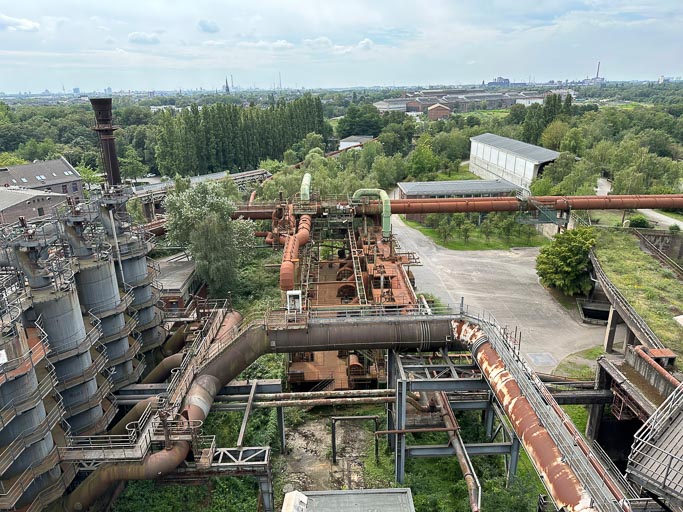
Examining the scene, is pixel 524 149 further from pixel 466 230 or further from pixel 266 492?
pixel 266 492

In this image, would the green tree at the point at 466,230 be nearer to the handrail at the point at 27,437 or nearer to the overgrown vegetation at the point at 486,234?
the overgrown vegetation at the point at 486,234

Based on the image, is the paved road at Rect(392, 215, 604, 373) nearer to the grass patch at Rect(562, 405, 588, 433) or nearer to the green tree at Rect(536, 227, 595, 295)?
the green tree at Rect(536, 227, 595, 295)

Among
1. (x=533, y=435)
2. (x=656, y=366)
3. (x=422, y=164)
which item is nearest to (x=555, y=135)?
(x=422, y=164)

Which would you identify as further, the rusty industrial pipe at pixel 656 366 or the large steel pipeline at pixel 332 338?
the large steel pipeline at pixel 332 338

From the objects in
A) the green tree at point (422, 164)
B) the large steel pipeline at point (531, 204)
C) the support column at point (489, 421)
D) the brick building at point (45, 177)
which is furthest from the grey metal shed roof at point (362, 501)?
the green tree at point (422, 164)

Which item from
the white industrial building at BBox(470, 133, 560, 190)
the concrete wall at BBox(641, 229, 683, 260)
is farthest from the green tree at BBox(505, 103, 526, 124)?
the concrete wall at BBox(641, 229, 683, 260)

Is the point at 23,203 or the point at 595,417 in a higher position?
the point at 23,203

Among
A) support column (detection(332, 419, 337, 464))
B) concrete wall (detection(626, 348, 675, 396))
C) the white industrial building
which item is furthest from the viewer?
the white industrial building
